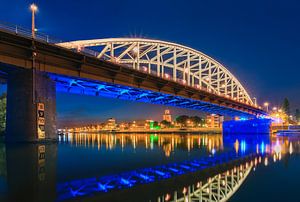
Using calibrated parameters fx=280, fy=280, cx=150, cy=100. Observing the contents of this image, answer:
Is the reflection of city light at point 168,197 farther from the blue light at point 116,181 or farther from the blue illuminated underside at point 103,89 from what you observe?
the blue illuminated underside at point 103,89

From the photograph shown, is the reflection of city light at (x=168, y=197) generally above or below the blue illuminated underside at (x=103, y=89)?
below

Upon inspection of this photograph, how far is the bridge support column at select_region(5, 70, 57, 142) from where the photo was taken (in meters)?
28.1

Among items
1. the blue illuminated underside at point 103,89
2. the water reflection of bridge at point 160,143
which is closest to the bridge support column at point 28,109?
the blue illuminated underside at point 103,89

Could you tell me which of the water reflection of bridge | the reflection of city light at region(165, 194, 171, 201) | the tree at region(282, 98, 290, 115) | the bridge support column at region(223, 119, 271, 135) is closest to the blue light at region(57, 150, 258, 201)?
the reflection of city light at region(165, 194, 171, 201)

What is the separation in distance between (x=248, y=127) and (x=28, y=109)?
94390 mm

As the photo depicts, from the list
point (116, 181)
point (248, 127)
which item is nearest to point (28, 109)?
point (116, 181)

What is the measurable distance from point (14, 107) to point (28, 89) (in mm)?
2311

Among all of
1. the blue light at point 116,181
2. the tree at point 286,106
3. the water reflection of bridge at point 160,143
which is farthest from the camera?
the tree at point 286,106

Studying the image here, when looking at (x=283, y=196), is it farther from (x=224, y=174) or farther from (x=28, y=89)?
(x=28, y=89)

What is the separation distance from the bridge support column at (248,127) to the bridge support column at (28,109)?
7880 cm

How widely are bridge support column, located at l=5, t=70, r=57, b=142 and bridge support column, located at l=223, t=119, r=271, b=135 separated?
259ft

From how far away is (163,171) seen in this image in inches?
572

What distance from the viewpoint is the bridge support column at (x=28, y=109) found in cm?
2814

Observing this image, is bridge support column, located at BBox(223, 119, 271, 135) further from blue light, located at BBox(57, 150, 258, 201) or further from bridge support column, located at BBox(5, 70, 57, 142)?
blue light, located at BBox(57, 150, 258, 201)
